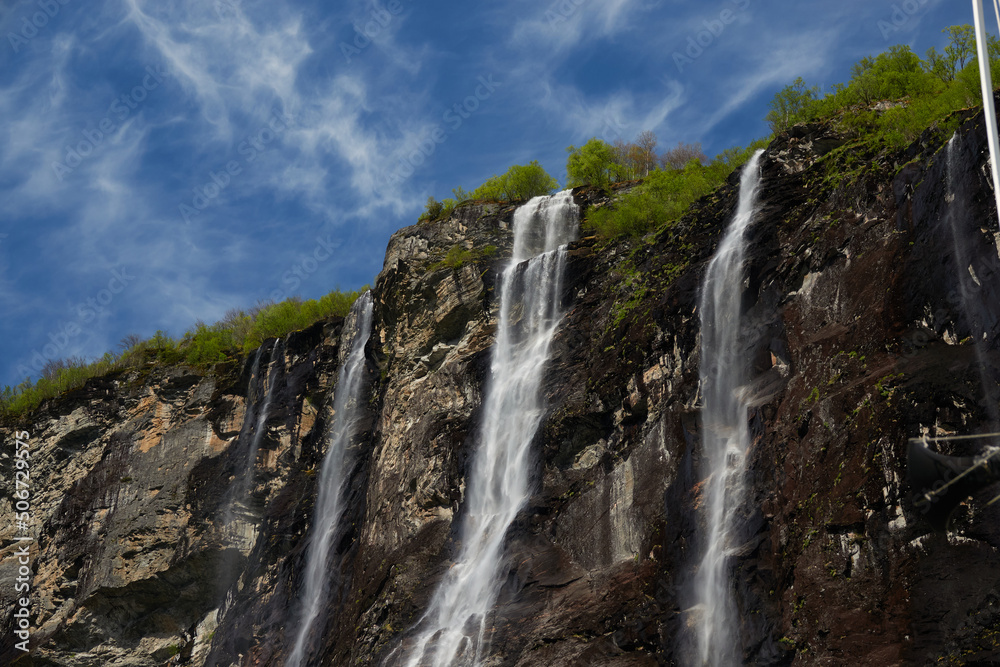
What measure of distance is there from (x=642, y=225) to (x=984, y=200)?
14.8m

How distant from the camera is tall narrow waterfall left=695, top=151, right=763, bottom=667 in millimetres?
16875

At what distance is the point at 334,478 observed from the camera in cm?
3406

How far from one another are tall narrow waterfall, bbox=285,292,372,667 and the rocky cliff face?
2.32 ft

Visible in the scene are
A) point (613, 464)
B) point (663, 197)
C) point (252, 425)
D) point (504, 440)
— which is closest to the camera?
point (613, 464)

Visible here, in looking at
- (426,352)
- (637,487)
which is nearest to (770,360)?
(637,487)

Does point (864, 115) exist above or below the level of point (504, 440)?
above

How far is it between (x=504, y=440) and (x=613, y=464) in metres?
4.85

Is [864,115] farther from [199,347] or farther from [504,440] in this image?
[199,347]

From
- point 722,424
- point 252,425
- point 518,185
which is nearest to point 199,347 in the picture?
point 252,425

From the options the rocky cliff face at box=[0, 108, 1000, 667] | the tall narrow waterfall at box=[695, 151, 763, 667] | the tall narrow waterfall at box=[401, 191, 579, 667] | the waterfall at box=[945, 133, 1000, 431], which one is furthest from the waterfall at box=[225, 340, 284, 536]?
the waterfall at box=[945, 133, 1000, 431]

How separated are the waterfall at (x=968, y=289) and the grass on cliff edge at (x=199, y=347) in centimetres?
3278

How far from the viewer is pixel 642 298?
998 inches

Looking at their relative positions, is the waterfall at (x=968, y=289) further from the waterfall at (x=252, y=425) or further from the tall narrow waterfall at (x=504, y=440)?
the waterfall at (x=252, y=425)

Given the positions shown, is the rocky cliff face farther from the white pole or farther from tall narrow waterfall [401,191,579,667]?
the white pole
